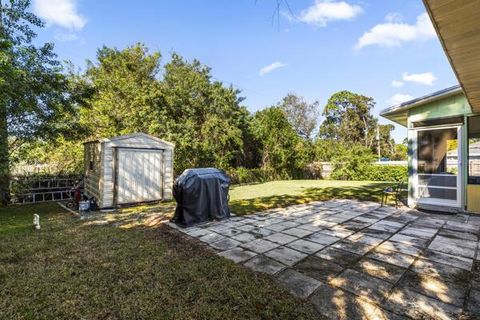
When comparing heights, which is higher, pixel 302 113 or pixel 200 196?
pixel 302 113

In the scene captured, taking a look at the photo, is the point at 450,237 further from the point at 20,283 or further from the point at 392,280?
the point at 20,283

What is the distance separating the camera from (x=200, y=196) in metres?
5.16

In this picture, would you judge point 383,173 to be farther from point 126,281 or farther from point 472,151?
point 126,281

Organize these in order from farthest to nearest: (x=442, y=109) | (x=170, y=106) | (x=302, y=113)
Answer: (x=302, y=113), (x=170, y=106), (x=442, y=109)

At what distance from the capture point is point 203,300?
2307 mm

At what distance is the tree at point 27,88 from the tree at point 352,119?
2795 centimetres

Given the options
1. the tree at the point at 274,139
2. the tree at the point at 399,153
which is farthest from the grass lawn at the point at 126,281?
the tree at the point at 399,153

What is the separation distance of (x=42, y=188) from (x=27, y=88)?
3.63 meters

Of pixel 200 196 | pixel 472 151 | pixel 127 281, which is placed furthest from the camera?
pixel 472 151

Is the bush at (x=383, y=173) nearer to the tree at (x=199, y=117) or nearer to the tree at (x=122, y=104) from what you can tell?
the tree at (x=199, y=117)

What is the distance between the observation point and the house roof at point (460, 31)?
186cm

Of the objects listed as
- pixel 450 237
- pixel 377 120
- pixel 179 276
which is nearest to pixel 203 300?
pixel 179 276

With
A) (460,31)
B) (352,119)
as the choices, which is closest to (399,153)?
(352,119)

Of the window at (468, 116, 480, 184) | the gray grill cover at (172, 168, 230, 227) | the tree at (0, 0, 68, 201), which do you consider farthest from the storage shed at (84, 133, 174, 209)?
the window at (468, 116, 480, 184)
